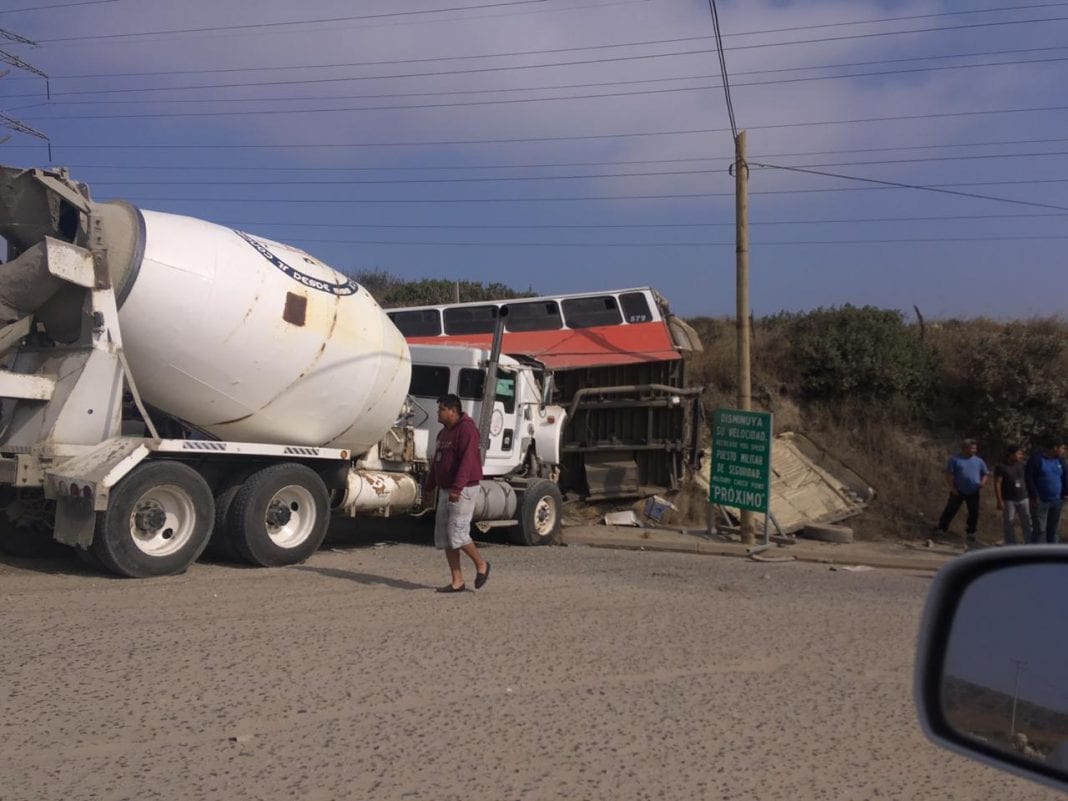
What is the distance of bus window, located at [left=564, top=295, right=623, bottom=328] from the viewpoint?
19281 mm

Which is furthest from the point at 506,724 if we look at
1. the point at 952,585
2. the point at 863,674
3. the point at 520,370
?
the point at 520,370

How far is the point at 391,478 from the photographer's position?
12.2 meters

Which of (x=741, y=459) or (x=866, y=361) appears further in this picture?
(x=866, y=361)

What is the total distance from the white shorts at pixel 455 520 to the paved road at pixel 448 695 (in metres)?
0.49

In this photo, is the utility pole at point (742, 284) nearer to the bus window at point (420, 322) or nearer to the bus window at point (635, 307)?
the bus window at point (635, 307)

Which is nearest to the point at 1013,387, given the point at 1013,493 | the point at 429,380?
the point at 1013,493

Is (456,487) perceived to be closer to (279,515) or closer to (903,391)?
(279,515)

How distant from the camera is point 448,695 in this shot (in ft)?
18.9

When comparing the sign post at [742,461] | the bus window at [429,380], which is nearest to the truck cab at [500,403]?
the bus window at [429,380]

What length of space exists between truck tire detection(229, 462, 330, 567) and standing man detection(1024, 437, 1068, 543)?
406 inches

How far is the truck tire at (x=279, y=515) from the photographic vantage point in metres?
10.1

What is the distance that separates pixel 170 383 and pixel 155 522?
4.38 feet

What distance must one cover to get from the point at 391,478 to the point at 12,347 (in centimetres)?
449

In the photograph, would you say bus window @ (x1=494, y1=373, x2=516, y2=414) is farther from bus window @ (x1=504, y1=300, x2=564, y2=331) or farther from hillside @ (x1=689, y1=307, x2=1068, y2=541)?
hillside @ (x1=689, y1=307, x2=1068, y2=541)
